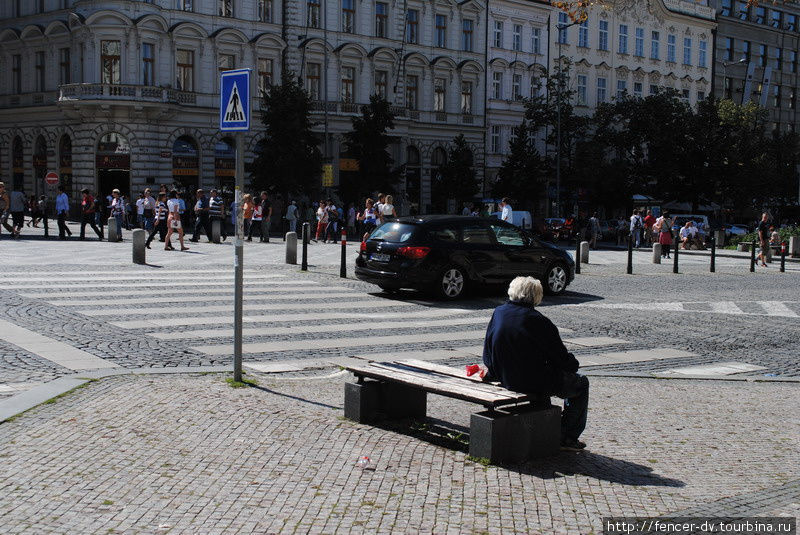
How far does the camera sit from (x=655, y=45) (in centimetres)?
7750

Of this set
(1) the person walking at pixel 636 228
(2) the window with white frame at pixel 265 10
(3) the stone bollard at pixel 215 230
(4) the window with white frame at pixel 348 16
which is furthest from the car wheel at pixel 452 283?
(4) the window with white frame at pixel 348 16

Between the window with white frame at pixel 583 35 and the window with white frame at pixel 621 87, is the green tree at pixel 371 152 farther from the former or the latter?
the window with white frame at pixel 621 87

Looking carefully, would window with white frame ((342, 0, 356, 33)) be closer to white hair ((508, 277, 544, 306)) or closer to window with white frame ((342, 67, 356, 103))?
window with white frame ((342, 67, 356, 103))

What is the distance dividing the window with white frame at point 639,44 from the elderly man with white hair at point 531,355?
72.9 metres

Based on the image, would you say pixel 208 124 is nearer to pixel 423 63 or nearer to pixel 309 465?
pixel 423 63

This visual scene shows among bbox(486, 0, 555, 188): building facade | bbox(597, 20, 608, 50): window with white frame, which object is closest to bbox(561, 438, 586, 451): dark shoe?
bbox(486, 0, 555, 188): building facade

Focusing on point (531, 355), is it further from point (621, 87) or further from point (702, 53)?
point (702, 53)

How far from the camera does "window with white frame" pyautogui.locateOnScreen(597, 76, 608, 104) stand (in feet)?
239

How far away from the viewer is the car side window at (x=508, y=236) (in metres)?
18.5

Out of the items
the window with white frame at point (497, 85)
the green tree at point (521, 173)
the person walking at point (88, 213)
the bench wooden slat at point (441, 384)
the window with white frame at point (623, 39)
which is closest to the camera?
the bench wooden slat at point (441, 384)

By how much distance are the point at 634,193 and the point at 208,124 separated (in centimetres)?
2900

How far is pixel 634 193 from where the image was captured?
63.7 m

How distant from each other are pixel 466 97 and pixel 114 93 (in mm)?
24704

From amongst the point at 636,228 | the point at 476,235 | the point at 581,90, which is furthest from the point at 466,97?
the point at 476,235
